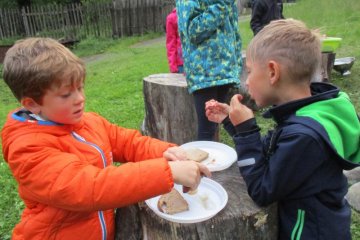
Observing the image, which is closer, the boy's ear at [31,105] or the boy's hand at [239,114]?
the boy's ear at [31,105]

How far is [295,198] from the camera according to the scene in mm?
1873

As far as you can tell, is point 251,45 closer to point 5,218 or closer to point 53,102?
point 53,102

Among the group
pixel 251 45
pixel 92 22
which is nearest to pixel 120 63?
pixel 92 22

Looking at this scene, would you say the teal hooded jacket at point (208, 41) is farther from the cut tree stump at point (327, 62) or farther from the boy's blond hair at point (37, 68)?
the cut tree stump at point (327, 62)

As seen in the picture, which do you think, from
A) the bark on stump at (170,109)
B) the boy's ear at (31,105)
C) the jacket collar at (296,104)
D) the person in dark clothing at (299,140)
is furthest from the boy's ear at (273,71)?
the bark on stump at (170,109)

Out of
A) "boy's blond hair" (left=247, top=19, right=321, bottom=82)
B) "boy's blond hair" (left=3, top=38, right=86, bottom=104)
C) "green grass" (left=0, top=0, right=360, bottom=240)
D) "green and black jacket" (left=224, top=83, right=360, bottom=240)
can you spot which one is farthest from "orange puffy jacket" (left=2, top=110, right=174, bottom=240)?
"green grass" (left=0, top=0, right=360, bottom=240)

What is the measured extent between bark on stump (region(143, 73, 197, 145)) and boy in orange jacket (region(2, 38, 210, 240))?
2.20m

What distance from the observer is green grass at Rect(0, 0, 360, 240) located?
4.02 meters

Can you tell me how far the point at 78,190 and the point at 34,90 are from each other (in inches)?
19.0

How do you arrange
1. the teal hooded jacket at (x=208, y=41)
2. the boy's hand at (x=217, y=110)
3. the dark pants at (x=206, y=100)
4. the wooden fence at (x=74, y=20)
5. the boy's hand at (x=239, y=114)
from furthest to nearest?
1. the wooden fence at (x=74, y=20)
2. the dark pants at (x=206, y=100)
3. the teal hooded jacket at (x=208, y=41)
4. the boy's hand at (x=217, y=110)
5. the boy's hand at (x=239, y=114)

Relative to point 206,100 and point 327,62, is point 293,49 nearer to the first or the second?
point 206,100

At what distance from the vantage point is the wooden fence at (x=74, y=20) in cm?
1681

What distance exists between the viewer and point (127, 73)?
9445mm

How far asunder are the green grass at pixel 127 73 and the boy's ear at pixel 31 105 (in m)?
1.87
